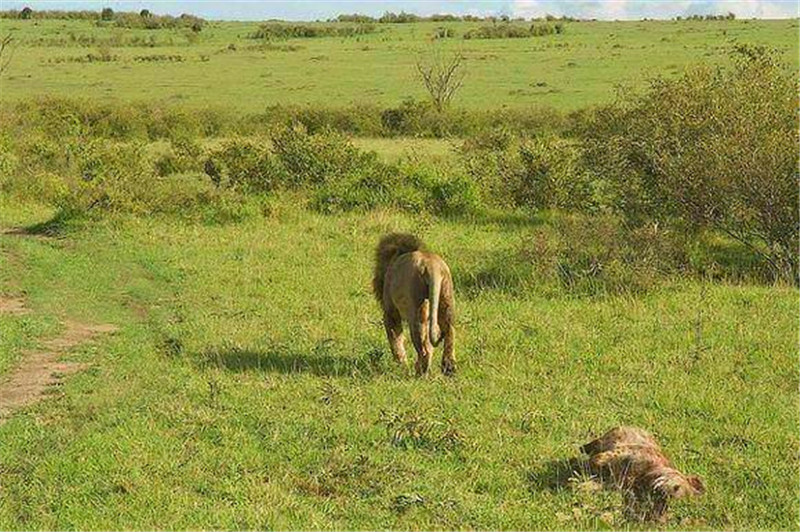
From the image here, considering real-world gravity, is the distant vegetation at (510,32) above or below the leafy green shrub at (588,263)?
above

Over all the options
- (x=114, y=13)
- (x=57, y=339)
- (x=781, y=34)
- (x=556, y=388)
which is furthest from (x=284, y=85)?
(x=114, y=13)

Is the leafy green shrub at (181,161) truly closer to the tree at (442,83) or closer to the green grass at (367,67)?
the green grass at (367,67)

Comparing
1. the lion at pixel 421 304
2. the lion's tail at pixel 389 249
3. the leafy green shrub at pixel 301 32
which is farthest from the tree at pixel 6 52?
the leafy green shrub at pixel 301 32

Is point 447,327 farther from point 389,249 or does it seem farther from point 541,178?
point 541,178

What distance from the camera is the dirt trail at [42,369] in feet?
27.6

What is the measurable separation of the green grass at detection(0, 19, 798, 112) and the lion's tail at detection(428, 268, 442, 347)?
88.3 ft

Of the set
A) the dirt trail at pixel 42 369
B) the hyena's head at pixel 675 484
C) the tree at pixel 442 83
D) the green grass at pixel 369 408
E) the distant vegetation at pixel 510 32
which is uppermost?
the distant vegetation at pixel 510 32

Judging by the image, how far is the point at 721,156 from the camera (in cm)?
1415

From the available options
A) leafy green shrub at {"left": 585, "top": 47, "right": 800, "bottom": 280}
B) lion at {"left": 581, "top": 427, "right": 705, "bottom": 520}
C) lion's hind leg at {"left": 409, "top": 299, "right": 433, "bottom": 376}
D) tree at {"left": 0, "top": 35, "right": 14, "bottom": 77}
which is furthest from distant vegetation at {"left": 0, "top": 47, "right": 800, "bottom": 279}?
lion at {"left": 581, "top": 427, "right": 705, "bottom": 520}

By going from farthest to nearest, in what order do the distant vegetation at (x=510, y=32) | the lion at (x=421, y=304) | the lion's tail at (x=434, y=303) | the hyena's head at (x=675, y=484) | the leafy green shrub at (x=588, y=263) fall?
1. the distant vegetation at (x=510, y=32)
2. the leafy green shrub at (x=588, y=263)
3. the lion at (x=421, y=304)
4. the lion's tail at (x=434, y=303)
5. the hyena's head at (x=675, y=484)

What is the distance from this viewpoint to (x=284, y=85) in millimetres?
49688

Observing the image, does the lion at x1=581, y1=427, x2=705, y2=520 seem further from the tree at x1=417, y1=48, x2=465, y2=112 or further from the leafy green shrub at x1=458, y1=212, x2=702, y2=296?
the tree at x1=417, y1=48, x2=465, y2=112

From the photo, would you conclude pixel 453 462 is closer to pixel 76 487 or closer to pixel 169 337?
pixel 76 487

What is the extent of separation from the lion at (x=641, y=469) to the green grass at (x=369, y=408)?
0.14 m
